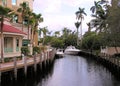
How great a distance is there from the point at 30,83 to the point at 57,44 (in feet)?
272

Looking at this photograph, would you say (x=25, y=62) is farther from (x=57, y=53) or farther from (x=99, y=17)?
(x=57, y=53)

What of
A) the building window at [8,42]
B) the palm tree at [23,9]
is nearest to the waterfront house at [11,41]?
the building window at [8,42]

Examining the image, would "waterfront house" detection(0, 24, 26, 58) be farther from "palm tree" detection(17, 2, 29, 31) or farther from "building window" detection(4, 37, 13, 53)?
"palm tree" detection(17, 2, 29, 31)

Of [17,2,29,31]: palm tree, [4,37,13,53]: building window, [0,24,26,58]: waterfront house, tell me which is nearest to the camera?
[0,24,26,58]: waterfront house

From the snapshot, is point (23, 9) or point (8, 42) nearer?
point (8, 42)

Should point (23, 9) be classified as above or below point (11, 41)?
above

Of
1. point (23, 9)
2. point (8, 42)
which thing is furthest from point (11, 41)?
point (23, 9)

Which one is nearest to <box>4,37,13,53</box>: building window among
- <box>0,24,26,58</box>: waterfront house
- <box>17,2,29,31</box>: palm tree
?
<box>0,24,26,58</box>: waterfront house

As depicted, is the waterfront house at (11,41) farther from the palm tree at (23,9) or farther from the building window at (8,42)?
the palm tree at (23,9)

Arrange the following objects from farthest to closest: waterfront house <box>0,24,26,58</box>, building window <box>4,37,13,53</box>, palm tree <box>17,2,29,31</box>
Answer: palm tree <box>17,2,29,31</box> → building window <box>4,37,13,53</box> → waterfront house <box>0,24,26,58</box>

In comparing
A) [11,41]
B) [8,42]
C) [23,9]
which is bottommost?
[8,42]

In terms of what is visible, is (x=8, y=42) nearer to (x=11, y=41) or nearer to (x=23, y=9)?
(x=11, y=41)

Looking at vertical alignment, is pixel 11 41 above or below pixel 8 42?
above

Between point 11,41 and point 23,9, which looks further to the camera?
point 23,9
